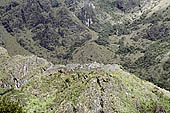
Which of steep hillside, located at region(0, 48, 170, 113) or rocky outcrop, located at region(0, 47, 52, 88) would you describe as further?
rocky outcrop, located at region(0, 47, 52, 88)

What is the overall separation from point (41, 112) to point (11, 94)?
7.97 meters

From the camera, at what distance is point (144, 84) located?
65250 millimetres

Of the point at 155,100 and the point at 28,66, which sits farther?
the point at 28,66

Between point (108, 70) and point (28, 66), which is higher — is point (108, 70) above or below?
above

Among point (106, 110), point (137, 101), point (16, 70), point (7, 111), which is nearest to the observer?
point (7, 111)

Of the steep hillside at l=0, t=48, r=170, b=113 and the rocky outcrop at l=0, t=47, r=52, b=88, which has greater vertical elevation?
the steep hillside at l=0, t=48, r=170, b=113

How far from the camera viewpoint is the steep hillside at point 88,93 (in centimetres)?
5428

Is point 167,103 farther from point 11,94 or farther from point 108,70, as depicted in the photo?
point 11,94

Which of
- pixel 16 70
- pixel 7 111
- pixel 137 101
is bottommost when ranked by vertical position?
pixel 16 70

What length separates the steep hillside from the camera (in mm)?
54281

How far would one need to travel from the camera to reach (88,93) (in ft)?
182

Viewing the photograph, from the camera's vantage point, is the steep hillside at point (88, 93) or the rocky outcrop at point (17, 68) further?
the rocky outcrop at point (17, 68)

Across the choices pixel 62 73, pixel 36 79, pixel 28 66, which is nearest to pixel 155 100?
pixel 62 73

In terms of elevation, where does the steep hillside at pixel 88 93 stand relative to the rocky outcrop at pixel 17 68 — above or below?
above
